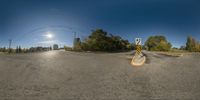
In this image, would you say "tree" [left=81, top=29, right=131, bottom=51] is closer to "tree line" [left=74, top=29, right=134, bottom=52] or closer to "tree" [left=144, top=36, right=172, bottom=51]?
"tree line" [left=74, top=29, right=134, bottom=52]

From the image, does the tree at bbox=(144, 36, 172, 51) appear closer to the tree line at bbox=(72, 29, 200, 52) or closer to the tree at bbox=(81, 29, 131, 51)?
the tree line at bbox=(72, 29, 200, 52)

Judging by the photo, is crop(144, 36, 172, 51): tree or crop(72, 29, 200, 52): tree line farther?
crop(72, 29, 200, 52): tree line

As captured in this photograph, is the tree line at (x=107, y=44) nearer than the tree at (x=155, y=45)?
No

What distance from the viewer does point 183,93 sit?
453 cm

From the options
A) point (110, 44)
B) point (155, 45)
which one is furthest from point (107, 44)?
point (155, 45)

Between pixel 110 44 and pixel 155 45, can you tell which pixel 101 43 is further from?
pixel 155 45

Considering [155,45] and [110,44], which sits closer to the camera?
[155,45]

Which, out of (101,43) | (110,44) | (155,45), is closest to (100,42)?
(101,43)

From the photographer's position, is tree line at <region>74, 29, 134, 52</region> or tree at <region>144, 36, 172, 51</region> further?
tree line at <region>74, 29, 134, 52</region>

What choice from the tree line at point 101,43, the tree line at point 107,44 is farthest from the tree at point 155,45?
the tree line at point 101,43

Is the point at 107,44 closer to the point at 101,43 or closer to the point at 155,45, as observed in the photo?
the point at 101,43

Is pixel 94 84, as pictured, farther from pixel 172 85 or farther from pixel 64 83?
pixel 172 85

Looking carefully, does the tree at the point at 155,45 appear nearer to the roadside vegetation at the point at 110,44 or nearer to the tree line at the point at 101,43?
the roadside vegetation at the point at 110,44

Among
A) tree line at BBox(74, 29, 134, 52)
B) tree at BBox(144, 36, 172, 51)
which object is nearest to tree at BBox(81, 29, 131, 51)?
tree line at BBox(74, 29, 134, 52)
